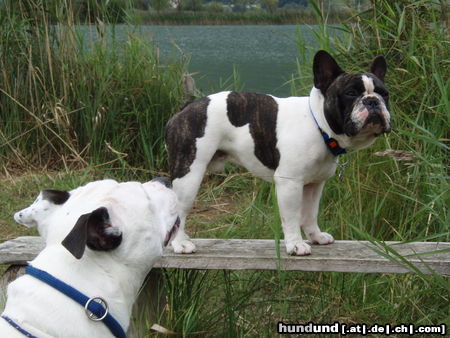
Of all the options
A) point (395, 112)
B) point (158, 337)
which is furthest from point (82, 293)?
point (395, 112)

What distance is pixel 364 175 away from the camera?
151 inches

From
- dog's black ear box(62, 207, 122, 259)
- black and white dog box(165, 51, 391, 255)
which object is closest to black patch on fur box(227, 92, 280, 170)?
black and white dog box(165, 51, 391, 255)

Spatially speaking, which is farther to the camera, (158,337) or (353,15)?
(353,15)

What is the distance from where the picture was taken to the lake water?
249 inches

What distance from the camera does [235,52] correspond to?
11586mm

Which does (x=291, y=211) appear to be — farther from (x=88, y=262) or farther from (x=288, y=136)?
(x=88, y=262)

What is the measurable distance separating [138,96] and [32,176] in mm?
1086

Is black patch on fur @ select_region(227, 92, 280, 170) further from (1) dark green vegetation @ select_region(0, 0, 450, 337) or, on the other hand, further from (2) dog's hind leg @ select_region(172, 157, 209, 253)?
(1) dark green vegetation @ select_region(0, 0, 450, 337)

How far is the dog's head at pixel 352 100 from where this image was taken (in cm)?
265

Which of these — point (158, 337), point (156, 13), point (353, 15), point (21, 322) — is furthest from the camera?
point (156, 13)

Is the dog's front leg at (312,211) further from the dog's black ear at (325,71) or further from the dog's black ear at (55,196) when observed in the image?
the dog's black ear at (55,196)

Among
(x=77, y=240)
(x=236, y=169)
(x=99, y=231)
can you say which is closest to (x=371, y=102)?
(x=99, y=231)

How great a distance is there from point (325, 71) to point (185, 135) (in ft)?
2.21

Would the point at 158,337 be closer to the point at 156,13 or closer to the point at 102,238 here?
the point at 102,238
